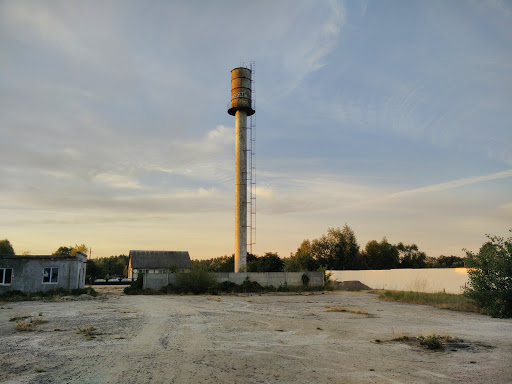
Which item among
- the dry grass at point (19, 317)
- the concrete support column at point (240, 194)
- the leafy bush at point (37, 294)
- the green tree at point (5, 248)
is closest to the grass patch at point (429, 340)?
the dry grass at point (19, 317)

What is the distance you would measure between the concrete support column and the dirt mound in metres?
13.2

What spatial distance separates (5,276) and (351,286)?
3714 centimetres

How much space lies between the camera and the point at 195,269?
3575cm

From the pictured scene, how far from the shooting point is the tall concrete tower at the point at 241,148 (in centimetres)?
4291

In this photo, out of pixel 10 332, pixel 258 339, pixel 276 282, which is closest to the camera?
pixel 258 339

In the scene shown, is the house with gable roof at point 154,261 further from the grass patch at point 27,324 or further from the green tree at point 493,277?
the green tree at point 493,277

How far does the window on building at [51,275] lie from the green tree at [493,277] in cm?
3005

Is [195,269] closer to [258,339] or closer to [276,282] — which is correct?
[276,282]

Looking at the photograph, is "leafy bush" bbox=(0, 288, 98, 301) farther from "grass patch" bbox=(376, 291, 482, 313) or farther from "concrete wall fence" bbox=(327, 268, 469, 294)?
"concrete wall fence" bbox=(327, 268, 469, 294)

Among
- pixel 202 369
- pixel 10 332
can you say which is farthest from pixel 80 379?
pixel 10 332

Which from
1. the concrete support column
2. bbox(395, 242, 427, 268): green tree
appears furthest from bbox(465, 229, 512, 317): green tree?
bbox(395, 242, 427, 268): green tree

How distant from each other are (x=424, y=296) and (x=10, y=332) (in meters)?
27.0

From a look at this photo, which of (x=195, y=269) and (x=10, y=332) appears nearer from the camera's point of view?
(x=10, y=332)

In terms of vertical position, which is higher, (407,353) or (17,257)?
(17,257)
